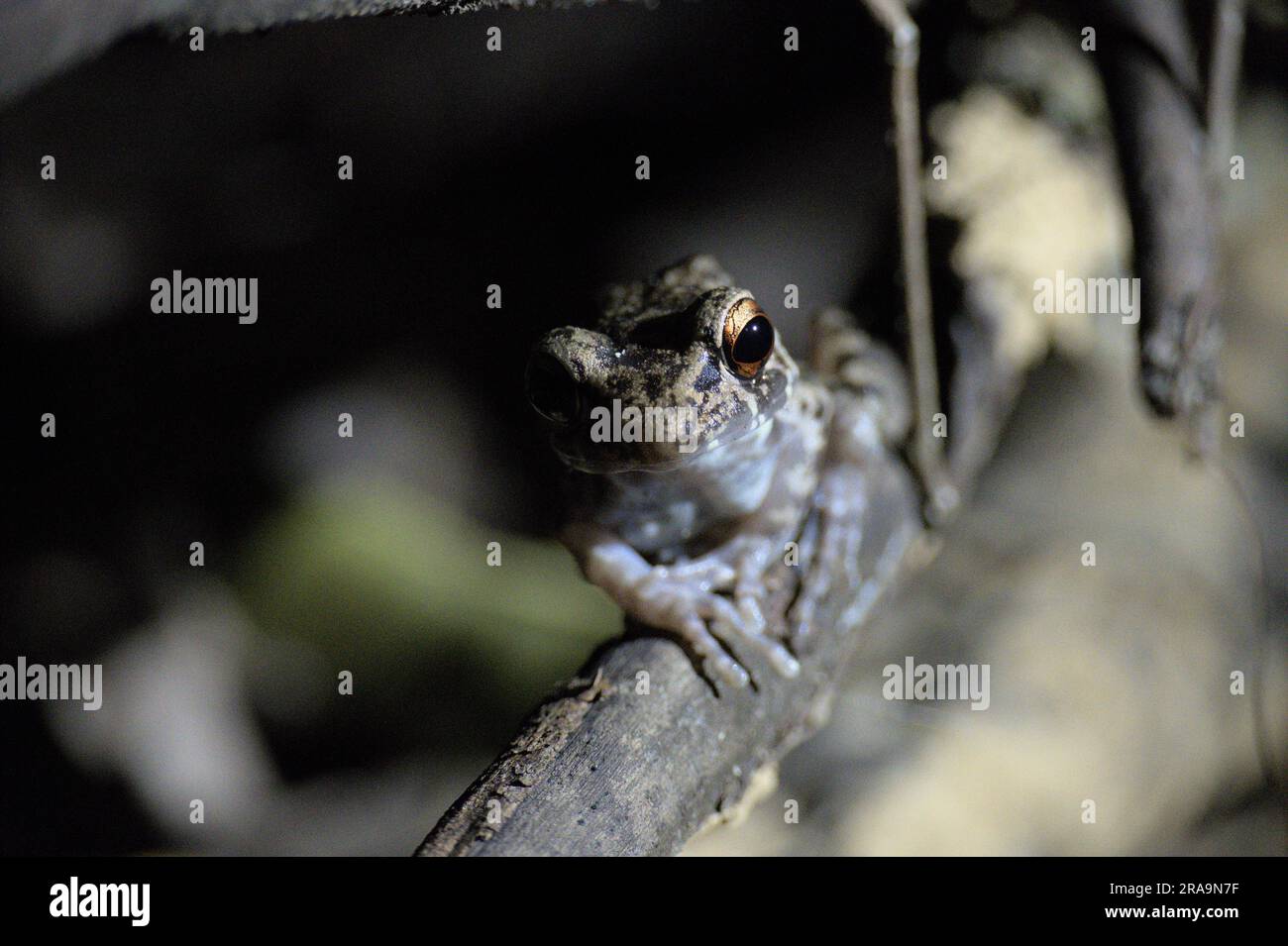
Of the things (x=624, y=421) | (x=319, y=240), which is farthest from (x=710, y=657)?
(x=319, y=240)

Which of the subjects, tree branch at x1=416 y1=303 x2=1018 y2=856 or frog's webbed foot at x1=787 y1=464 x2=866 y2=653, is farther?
frog's webbed foot at x1=787 y1=464 x2=866 y2=653

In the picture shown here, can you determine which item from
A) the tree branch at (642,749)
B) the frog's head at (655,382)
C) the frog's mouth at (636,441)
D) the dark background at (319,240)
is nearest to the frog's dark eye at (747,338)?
the frog's head at (655,382)

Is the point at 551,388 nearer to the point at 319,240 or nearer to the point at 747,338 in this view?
the point at 747,338

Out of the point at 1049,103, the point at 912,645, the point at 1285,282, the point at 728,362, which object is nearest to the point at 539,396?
the point at 728,362

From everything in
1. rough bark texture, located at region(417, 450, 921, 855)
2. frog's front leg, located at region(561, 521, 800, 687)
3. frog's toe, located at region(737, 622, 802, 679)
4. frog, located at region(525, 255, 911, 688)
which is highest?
frog, located at region(525, 255, 911, 688)

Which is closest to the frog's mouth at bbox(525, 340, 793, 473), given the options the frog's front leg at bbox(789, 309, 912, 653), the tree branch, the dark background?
the tree branch

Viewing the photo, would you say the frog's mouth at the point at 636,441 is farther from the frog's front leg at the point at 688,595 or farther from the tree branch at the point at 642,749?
the tree branch at the point at 642,749

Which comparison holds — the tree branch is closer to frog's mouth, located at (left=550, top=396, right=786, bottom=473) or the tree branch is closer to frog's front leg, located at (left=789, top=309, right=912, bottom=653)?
frog's front leg, located at (left=789, top=309, right=912, bottom=653)
